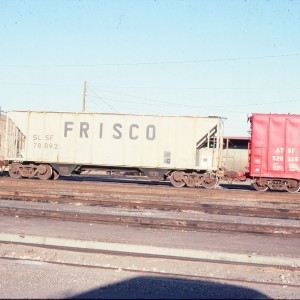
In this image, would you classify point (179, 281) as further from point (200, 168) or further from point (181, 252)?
point (200, 168)

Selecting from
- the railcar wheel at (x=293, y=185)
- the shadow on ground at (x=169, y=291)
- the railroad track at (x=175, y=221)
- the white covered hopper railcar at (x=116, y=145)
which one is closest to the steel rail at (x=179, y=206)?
the railroad track at (x=175, y=221)

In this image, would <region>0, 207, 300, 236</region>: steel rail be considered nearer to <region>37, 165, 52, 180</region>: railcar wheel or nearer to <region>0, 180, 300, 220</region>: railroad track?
<region>0, 180, 300, 220</region>: railroad track

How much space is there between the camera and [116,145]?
18.1m

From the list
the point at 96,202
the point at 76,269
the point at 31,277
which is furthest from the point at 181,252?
the point at 96,202

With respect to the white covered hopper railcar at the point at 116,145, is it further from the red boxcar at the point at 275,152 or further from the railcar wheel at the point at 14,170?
the red boxcar at the point at 275,152

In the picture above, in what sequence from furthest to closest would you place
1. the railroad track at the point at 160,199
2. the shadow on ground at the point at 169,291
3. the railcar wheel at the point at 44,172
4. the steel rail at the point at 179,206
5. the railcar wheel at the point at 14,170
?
the railcar wheel at the point at 14,170
the railcar wheel at the point at 44,172
the railroad track at the point at 160,199
the steel rail at the point at 179,206
the shadow on ground at the point at 169,291

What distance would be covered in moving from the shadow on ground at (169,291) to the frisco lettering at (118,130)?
13.3 meters

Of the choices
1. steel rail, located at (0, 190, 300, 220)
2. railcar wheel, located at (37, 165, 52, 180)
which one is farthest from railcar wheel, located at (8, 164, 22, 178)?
steel rail, located at (0, 190, 300, 220)

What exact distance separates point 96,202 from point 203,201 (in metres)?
3.86

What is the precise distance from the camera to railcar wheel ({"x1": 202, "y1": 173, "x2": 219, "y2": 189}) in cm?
1734

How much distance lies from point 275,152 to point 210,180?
10.4 ft

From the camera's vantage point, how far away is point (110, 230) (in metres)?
7.92

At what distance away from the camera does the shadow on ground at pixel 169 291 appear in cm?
424

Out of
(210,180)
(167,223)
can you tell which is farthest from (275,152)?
(167,223)
